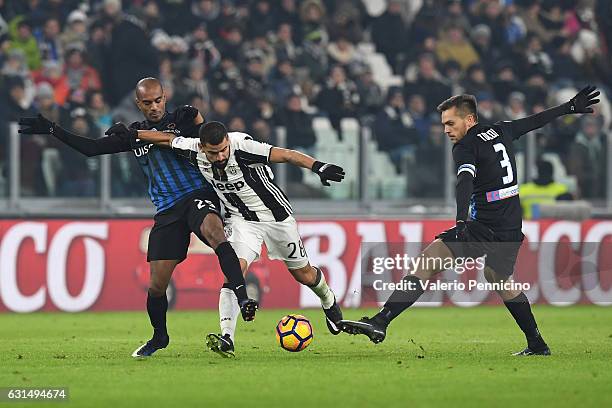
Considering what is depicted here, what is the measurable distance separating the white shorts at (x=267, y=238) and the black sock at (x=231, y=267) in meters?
0.41

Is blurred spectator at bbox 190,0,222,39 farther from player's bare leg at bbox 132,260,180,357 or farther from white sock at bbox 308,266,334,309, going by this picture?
player's bare leg at bbox 132,260,180,357

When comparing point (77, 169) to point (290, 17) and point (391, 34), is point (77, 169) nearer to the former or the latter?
point (290, 17)

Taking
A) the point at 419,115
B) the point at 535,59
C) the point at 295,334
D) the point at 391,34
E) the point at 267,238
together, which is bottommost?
the point at 295,334

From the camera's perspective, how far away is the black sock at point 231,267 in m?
9.62

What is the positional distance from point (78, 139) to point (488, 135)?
327 cm

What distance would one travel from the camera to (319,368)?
919 cm

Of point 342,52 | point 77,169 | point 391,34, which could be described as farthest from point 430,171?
point 77,169

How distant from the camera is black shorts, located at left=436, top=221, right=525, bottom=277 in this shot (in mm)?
10047

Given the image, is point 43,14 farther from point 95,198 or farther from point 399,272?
point 399,272

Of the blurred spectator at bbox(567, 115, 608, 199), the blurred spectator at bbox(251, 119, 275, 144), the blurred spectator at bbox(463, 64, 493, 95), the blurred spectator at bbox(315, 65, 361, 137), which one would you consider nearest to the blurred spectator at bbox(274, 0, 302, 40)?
the blurred spectator at bbox(315, 65, 361, 137)

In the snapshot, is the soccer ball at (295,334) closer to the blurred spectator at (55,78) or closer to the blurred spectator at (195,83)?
the blurred spectator at (195,83)

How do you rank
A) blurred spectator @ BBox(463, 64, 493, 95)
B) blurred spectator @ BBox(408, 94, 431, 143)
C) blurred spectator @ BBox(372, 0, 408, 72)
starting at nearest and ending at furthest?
blurred spectator @ BBox(408, 94, 431, 143)
blurred spectator @ BBox(463, 64, 493, 95)
blurred spectator @ BBox(372, 0, 408, 72)

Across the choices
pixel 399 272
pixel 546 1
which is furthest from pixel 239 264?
pixel 546 1

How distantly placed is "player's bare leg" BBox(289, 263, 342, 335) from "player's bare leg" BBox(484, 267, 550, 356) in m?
1.35
